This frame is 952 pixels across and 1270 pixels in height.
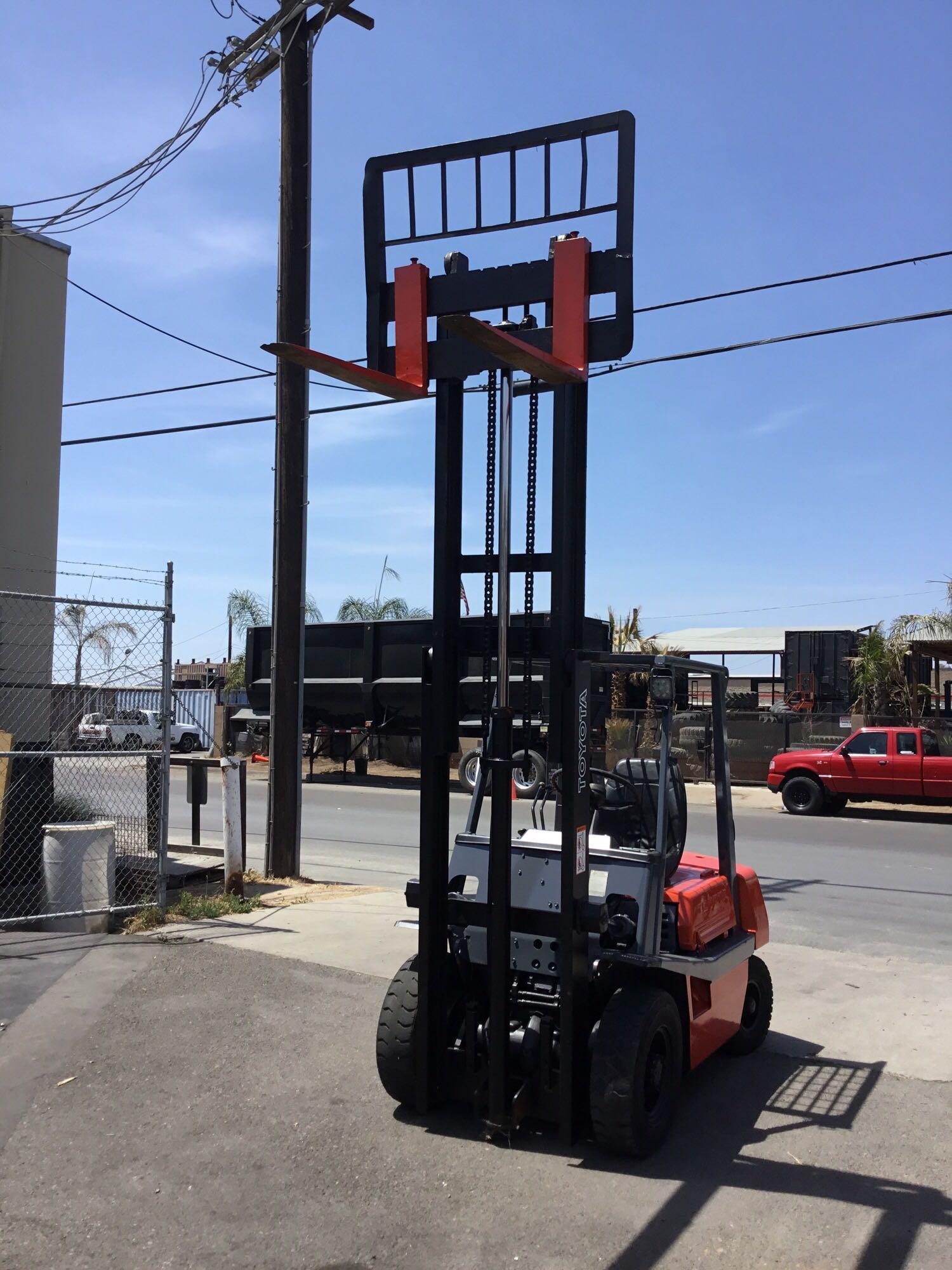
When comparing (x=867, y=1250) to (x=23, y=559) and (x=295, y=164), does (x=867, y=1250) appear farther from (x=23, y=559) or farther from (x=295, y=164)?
(x=295, y=164)

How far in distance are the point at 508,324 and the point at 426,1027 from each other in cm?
321

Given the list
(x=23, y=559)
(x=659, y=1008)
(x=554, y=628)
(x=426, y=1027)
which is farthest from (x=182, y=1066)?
(x=23, y=559)

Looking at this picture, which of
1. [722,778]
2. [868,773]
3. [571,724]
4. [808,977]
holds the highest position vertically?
[571,724]

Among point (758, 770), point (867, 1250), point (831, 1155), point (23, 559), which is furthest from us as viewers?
point (758, 770)

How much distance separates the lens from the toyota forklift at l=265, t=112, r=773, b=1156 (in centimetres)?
459

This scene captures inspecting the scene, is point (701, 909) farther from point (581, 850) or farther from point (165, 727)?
point (165, 727)

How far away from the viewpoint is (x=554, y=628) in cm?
489

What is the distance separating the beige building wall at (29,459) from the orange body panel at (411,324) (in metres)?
6.26

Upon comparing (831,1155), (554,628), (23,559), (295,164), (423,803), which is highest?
(295,164)

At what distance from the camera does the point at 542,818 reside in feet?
16.5

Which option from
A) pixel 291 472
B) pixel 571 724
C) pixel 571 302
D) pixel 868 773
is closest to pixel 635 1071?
pixel 571 724

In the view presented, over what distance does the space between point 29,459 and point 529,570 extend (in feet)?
24.2

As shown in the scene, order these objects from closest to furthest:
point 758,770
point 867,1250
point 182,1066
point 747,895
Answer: point 867,1250, point 182,1066, point 747,895, point 758,770

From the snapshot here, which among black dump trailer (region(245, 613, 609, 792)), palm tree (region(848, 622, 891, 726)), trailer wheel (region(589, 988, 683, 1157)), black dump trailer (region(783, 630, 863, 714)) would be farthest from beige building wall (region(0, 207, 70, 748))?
black dump trailer (region(783, 630, 863, 714))
